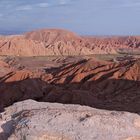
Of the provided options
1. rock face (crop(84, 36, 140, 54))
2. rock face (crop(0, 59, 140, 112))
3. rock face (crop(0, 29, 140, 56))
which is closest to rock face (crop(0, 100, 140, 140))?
rock face (crop(0, 59, 140, 112))

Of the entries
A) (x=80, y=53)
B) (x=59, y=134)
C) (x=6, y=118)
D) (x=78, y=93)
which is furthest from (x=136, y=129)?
(x=80, y=53)

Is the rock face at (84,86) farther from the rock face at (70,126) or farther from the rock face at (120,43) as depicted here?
the rock face at (120,43)

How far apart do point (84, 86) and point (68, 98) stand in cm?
1746

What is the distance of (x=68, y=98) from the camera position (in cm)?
3328

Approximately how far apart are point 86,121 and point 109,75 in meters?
45.4

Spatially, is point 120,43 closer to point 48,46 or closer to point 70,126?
point 48,46

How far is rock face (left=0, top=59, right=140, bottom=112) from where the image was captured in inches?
1372

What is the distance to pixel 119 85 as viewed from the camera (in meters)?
48.7

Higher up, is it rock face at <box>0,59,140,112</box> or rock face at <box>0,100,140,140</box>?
rock face at <box>0,100,140,140</box>

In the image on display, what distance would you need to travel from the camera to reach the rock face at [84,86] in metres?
34.8

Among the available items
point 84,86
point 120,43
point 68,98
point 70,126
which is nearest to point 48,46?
point 120,43

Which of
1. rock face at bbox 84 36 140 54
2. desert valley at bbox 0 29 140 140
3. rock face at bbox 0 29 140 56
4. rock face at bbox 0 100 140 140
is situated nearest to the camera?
rock face at bbox 0 100 140 140

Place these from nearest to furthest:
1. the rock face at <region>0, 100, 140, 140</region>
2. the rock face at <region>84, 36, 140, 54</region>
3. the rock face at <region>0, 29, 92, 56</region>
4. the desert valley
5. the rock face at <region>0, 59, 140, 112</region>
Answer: the rock face at <region>0, 100, 140, 140</region> < the desert valley < the rock face at <region>0, 59, 140, 112</region> < the rock face at <region>0, 29, 92, 56</region> < the rock face at <region>84, 36, 140, 54</region>

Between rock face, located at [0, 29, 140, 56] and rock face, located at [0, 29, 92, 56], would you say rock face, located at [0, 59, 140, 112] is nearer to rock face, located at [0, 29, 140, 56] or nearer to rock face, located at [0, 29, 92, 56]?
rock face, located at [0, 29, 92, 56]
